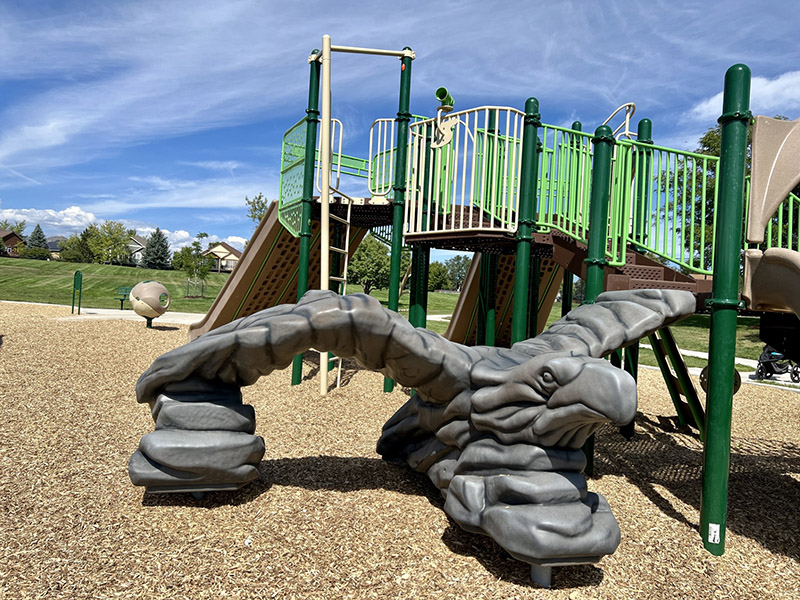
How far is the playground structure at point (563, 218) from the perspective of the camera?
3553mm

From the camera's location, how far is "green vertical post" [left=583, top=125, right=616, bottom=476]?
4.33 metres

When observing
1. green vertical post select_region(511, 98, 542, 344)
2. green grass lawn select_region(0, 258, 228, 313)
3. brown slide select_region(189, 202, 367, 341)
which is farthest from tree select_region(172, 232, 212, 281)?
green vertical post select_region(511, 98, 542, 344)

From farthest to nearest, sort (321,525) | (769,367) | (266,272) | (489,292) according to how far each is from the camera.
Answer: (769,367), (266,272), (489,292), (321,525)

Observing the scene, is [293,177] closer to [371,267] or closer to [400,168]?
[400,168]

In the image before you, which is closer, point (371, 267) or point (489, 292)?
point (489, 292)

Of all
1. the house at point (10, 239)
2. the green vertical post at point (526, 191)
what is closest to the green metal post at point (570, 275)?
the green vertical post at point (526, 191)

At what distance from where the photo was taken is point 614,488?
4578 millimetres

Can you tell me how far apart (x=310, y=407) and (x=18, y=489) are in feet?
10.4

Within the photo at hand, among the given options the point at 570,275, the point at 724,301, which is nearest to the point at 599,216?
the point at 724,301

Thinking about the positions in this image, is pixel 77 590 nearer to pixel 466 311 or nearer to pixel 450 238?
pixel 450 238

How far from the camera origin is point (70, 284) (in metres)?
33.3

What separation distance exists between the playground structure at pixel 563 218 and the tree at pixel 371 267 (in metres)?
28.6

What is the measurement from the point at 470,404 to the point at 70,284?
121ft

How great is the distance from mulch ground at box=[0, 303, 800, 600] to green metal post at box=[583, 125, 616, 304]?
1.81 meters
